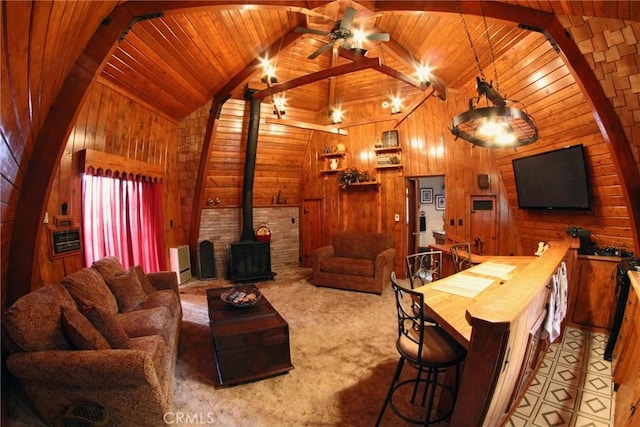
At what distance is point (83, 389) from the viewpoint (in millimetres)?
1734

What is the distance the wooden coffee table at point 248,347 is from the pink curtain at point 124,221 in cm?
210

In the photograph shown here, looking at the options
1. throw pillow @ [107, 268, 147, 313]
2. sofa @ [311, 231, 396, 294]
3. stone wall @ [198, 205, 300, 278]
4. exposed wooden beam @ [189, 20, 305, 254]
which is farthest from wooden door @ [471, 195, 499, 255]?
throw pillow @ [107, 268, 147, 313]

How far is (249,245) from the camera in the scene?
5617 mm

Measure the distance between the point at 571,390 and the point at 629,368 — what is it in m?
0.51

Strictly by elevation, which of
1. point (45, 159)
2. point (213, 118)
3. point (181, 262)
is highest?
point (213, 118)

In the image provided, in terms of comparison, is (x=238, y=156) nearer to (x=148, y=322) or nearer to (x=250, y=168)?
(x=250, y=168)

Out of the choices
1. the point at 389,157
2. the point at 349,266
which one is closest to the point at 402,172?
the point at 389,157

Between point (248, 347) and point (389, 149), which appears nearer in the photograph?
point (248, 347)

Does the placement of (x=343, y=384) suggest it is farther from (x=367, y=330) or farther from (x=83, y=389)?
(x=83, y=389)

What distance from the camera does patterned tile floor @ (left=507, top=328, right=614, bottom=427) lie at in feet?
6.57

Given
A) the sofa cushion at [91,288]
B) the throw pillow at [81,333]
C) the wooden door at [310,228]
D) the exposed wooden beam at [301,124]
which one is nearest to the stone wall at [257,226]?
the wooden door at [310,228]

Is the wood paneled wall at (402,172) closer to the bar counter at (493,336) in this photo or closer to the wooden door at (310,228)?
the wooden door at (310,228)

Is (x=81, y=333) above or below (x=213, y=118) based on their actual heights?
below

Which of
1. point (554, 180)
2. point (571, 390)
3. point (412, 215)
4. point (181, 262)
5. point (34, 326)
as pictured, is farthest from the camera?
point (412, 215)
